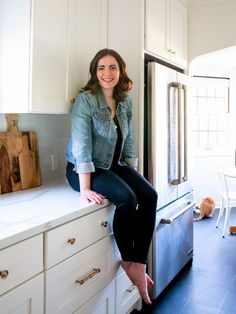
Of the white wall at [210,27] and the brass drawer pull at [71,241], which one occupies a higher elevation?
the white wall at [210,27]

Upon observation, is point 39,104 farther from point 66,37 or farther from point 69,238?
point 69,238

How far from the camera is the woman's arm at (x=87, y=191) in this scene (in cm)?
161

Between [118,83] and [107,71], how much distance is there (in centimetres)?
12

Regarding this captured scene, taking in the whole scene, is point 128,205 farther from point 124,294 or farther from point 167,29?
point 167,29

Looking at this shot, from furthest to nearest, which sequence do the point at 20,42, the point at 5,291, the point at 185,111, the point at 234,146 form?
the point at 234,146 → the point at 185,111 → the point at 20,42 → the point at 5,291

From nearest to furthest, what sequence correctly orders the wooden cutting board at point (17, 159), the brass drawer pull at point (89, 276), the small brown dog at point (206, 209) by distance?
1. the brass drawer pull at point (89, 276)
2. the wooden cutting board at point (17, 159)
3. the small brown dog at point (206, 209)

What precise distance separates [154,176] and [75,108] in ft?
2.48

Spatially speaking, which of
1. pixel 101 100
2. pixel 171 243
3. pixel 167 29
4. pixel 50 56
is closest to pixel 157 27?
pixel 167 29

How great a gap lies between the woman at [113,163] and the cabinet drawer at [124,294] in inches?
6.6

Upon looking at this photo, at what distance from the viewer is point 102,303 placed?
173 cm

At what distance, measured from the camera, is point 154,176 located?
219cm

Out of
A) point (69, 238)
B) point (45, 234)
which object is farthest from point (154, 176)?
point (45, 234)

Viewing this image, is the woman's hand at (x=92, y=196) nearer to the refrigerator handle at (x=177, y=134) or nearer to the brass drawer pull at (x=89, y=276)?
the brass drawer pull at (x=89, y=276)

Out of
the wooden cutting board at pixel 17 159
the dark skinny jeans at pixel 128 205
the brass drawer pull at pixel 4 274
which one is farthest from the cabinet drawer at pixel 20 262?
the wooden cutting board at pixel 17 159
